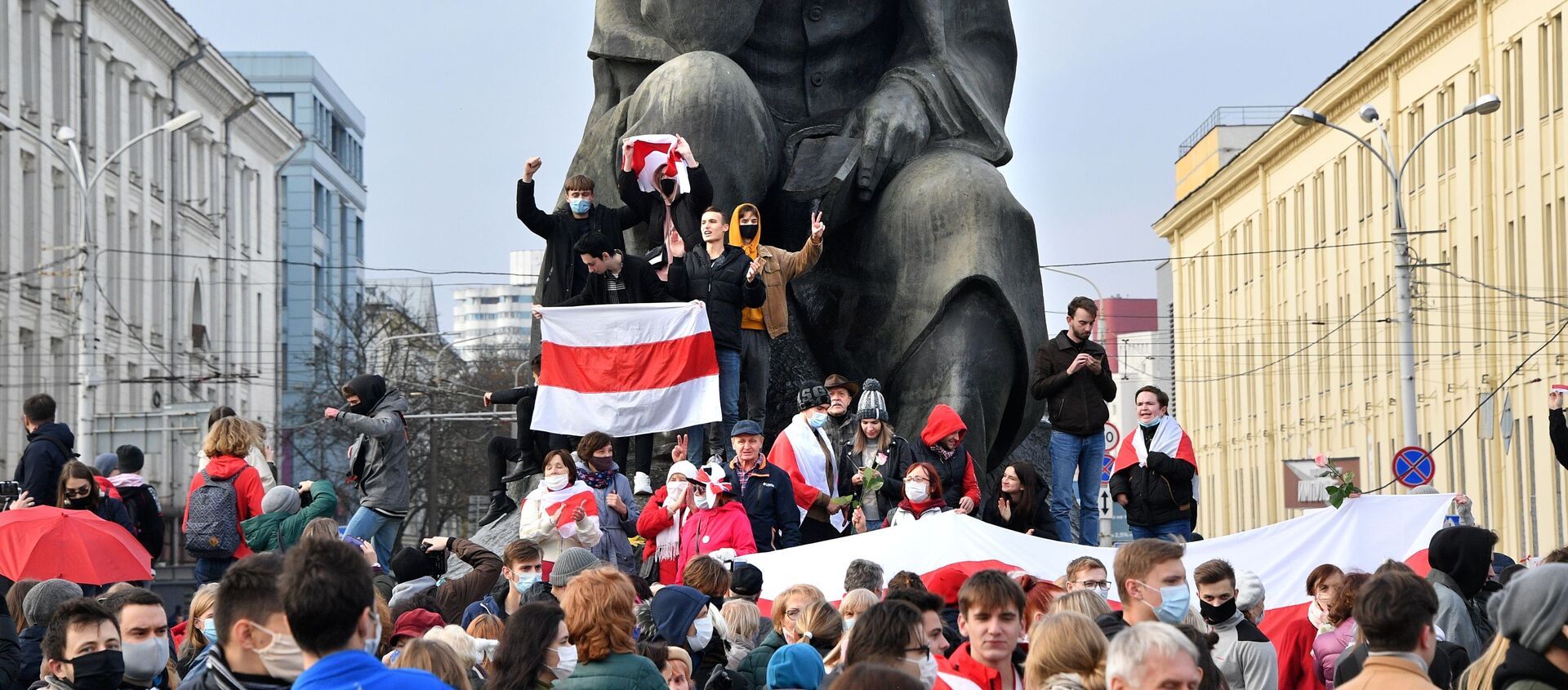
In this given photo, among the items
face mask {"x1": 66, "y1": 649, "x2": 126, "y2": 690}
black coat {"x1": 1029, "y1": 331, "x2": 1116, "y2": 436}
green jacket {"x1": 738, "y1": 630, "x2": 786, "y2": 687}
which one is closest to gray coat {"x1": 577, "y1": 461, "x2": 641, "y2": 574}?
black coat {"x1": 1029, "y1": 331, "x2": 1116, "y2": 436}

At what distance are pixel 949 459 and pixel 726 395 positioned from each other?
131cm

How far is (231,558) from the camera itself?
10.8 meters

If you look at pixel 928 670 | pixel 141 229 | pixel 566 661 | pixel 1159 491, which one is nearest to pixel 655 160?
pixel 1159 491

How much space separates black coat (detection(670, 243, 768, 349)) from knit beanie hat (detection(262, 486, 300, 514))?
2.24 meters

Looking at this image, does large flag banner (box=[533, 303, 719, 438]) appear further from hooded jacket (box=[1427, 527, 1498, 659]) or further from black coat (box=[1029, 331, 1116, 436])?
hooded jacket (box=[1427, 527, 1498, 659])

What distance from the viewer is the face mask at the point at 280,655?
4508 millimetres

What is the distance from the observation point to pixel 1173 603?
6480 mm

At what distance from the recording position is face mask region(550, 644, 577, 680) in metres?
6.24

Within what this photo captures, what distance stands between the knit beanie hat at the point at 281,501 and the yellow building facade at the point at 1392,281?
2710 cm

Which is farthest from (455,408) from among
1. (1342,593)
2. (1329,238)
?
(1342,593)

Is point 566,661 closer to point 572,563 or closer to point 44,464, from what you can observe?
point 572,563

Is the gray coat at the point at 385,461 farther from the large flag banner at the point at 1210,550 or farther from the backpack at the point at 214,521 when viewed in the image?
the large flag banner at the point at 1210,550

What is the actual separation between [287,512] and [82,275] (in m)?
22.0

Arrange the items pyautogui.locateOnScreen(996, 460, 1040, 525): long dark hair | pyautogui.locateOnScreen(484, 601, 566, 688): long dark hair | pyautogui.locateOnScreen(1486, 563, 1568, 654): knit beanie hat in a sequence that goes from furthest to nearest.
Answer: pyautogui.locateOnScreen(996, 460, 1040, 525): long dark hair < pyautogui.locateOnScreen(484, 601, 566, 688): long dark hair < pyautogui.locateOnScreen(1486, 563, 1568, 654): knit beanie hat
